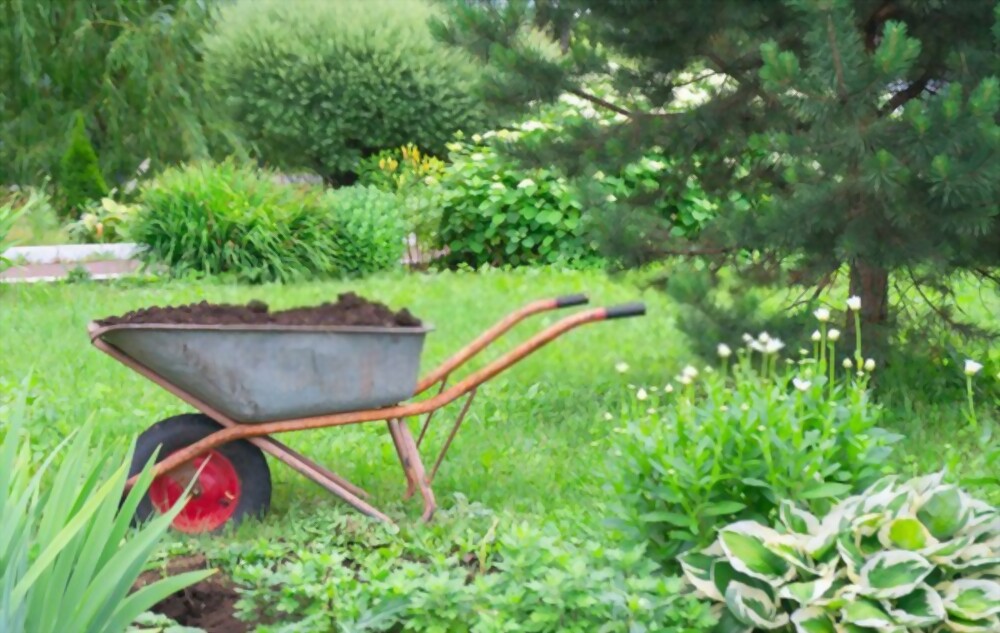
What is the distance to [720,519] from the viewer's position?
3410 millimetres

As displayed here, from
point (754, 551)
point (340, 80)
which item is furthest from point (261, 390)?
point (340, 80)

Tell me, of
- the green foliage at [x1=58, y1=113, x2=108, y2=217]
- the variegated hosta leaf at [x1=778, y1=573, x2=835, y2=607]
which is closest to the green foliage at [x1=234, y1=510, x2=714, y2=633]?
the variegated hosta leaf at [x1=778, y1=573, x2=835, y2=607]

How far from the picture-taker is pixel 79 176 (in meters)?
13.3

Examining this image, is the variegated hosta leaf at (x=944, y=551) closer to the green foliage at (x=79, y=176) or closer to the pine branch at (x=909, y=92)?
the pine branch at (x=909, y=92)

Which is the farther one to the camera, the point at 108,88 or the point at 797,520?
the point at 108,88

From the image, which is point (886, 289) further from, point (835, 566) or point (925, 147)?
point (835, 566)

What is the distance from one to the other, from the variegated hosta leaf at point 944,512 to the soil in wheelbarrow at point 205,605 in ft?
5.51

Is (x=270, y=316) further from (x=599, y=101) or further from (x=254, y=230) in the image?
(x=254, y=230)

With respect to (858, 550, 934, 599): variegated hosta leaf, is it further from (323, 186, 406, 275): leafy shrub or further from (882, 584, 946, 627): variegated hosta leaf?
(323, 186, 406, 275): leafy shrub

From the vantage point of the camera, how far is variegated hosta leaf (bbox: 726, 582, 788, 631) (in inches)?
121

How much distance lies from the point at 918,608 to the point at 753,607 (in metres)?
0.37

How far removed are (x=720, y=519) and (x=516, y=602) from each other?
23.7 inches

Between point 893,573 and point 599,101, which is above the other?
point 599,101

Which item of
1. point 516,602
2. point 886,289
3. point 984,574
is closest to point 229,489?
point 516,602
